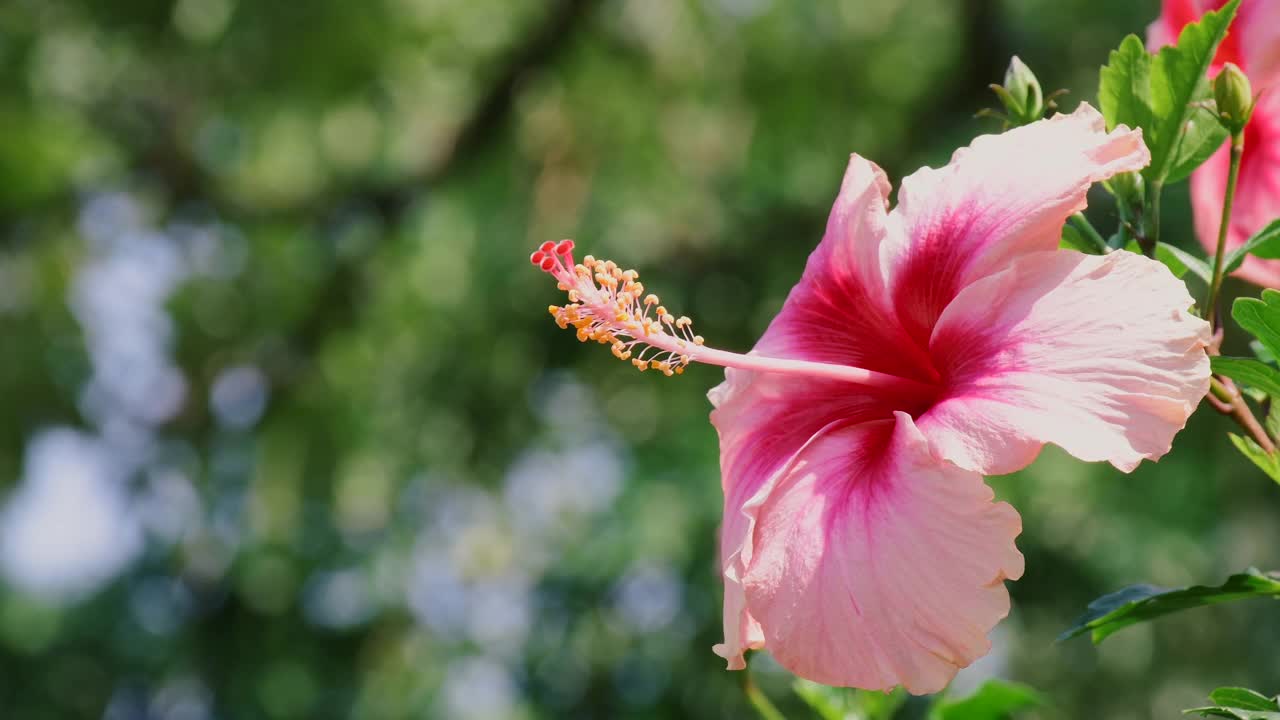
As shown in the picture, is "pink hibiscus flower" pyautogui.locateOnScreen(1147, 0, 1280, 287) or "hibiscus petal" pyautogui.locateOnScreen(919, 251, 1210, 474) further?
"pink hibiscus flower" pyautogui.locateOnScreen(1147, 0, 1280, 287)

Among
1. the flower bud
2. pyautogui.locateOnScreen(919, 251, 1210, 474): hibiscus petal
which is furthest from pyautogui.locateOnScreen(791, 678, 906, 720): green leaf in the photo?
the flower bud

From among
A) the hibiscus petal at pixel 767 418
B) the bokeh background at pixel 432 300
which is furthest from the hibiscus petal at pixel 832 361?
the bokeh background at pixel 432 300

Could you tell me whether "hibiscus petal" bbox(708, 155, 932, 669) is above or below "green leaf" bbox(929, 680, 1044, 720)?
above

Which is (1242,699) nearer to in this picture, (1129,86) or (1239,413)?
(1239,413)

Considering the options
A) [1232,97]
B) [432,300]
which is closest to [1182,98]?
[1232,97]

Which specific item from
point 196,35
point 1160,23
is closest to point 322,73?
point 196,35

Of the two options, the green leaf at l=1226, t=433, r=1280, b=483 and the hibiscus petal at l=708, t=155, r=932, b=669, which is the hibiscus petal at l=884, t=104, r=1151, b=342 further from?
the green leaf at l=1226, t=433, r=1280, b=483

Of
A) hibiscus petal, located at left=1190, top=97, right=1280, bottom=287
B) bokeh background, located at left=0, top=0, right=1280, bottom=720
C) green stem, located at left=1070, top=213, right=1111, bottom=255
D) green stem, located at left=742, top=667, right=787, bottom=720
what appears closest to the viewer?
green stem, located at left=1070, top=213, right=1111, bottom=255
